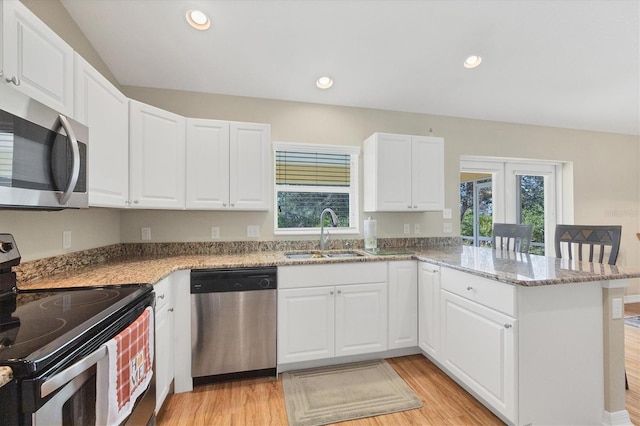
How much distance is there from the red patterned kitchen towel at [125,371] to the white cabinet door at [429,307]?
1979 millimetres

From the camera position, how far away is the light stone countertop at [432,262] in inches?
61.1

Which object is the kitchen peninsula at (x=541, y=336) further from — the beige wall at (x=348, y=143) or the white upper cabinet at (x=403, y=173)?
the white upper cabinet at (x=403, y=173)

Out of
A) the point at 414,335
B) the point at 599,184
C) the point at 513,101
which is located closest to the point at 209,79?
the point at 414,335

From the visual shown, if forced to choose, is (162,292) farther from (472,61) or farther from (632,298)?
(632,298)

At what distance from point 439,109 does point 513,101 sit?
80 centimetres

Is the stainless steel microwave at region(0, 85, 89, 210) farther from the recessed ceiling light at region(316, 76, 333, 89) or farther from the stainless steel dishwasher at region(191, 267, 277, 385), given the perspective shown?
the recessed ceiling light at region(316, 76, 333, 89)

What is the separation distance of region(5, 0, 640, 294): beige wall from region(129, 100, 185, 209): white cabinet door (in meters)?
0.39

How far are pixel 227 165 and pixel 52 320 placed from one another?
1.69 metres

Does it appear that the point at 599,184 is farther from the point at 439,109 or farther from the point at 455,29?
the point at 455,29

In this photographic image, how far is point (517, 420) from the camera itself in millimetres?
1558

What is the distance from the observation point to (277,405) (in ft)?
6.30

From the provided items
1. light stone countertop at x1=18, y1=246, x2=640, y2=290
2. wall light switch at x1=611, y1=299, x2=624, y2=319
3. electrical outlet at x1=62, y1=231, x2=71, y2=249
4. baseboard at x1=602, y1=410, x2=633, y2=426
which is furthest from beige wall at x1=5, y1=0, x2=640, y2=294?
baseboard at x1=602, y1=410, x2=633, y2=426

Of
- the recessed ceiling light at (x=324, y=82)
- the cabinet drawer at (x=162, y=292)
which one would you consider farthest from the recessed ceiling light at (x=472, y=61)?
the cabinet drawer at (x=162, y=292)

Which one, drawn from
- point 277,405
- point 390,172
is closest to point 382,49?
point 390,172
